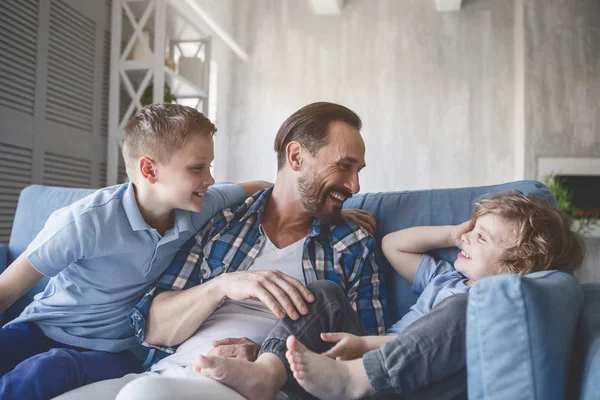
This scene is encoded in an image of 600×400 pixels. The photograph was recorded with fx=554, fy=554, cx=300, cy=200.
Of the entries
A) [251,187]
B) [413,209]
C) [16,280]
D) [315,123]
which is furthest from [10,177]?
[413,209]

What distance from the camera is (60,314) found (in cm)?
140

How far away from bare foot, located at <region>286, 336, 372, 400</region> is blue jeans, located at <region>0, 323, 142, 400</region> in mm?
524

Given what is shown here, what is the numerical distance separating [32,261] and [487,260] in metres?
1.05

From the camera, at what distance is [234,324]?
4.34ft

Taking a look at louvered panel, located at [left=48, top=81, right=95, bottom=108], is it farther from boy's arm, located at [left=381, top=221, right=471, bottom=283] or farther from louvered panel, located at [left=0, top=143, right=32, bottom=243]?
boy's arm, located at [left=381, top=221, right=471, bottom=283]

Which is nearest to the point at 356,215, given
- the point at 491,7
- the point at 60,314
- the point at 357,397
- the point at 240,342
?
the point at 240,342

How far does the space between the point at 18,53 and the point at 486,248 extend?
2640mm

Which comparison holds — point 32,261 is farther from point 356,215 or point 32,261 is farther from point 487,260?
point 487,260

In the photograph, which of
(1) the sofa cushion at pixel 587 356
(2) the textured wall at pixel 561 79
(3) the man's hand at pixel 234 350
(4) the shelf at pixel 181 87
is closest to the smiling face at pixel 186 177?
(3) the man's hand at pixel 234 350

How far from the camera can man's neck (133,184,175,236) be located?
1428 millimetres

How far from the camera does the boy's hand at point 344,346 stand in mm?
1067

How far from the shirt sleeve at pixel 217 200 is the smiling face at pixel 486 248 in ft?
2.20

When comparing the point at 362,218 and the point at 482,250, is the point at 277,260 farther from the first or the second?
the point at 482,250

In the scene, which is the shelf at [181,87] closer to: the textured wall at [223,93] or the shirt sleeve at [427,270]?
the textured wall at [223,93]
